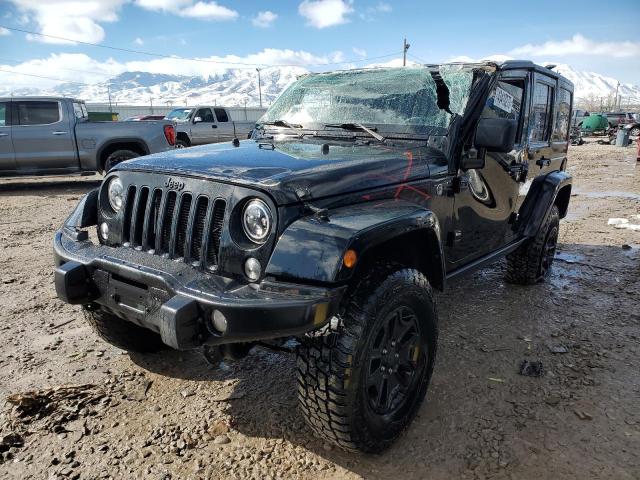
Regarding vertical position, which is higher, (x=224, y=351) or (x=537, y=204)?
(x=537, y=204)

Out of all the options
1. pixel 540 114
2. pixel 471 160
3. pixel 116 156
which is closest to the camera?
pixel 471 160

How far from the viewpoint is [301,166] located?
94.0 inches

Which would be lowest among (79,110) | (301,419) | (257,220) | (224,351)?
(301,419)

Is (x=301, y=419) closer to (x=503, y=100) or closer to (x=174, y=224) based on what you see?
(x=174, y=224)

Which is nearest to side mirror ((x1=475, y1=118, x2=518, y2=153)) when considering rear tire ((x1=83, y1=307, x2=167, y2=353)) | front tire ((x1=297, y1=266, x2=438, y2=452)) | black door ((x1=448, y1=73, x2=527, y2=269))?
black door ((x1=448, y1=73, x2=527, y2=269))

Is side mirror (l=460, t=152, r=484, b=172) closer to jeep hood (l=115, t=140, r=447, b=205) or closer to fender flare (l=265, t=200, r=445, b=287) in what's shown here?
jeep hood (l=115, t=140, r=447, b=205)

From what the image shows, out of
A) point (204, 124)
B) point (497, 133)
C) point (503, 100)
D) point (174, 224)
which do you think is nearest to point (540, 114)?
point (503, 100)

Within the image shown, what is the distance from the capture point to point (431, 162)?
9.53 feet

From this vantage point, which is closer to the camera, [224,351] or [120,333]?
[224,351]

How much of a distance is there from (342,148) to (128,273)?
1.40 metres

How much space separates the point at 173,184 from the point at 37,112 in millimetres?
9179

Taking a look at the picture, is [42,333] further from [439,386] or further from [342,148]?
[439,386]

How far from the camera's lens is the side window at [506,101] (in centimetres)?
337

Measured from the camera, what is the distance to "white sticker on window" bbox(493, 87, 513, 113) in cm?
342
